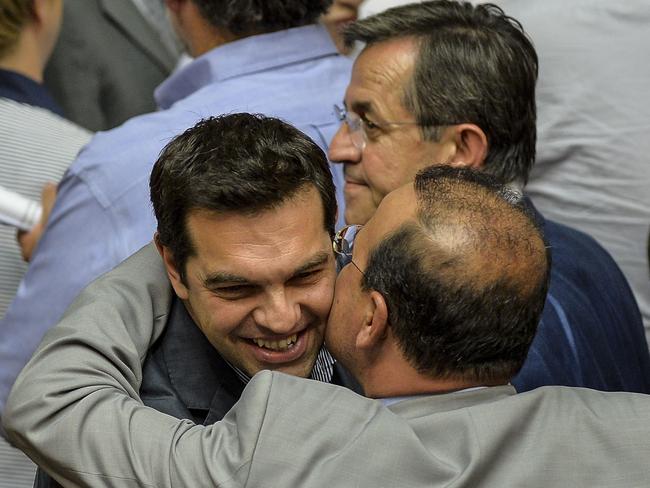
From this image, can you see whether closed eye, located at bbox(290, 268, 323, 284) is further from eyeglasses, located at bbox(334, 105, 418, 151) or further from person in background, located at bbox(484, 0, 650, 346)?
person in background, located at bbox(484, 0, 650, 346)

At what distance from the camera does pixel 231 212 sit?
174 cm

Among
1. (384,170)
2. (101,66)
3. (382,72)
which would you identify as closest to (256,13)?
(382,72)

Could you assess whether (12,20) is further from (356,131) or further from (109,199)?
(356,131)

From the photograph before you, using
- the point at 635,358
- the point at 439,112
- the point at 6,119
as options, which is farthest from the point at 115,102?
the point at 635,358

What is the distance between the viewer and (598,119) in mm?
2627

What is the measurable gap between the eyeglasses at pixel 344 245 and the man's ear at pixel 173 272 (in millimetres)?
247

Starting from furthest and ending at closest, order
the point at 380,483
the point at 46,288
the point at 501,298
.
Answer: the point at 46,288
the point at 501,298
the point at 380,483

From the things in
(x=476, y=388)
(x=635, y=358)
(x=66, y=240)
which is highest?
(x=476, y=388)

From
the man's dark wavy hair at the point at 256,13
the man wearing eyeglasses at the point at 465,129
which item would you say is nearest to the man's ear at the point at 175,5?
the man's dark wavy hair at the point at 256,13

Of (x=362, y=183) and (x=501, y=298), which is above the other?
(x=501, y=298)

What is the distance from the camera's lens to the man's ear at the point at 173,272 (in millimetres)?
1831

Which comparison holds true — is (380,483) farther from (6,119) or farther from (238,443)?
(6,119)

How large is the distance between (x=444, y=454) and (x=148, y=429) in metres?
0.40

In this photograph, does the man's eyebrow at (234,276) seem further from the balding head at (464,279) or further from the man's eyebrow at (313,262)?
the balding head at (464,279)
